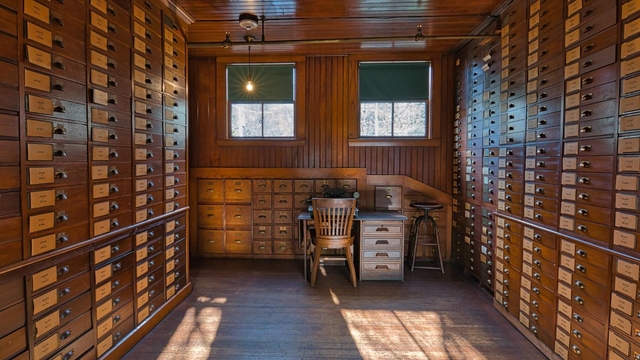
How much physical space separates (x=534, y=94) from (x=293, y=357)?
270 cm

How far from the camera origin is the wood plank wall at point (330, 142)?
4.43 meters

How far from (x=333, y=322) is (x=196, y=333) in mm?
1128

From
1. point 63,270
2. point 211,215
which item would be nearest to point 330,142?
point 211,215

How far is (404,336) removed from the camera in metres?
2.53

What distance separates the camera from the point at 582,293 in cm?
199

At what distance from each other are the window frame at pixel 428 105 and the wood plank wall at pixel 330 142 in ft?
0.14

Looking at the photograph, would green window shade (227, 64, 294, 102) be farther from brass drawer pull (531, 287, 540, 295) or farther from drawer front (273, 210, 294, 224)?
brass drawer pull (531, 287, 540, 295)

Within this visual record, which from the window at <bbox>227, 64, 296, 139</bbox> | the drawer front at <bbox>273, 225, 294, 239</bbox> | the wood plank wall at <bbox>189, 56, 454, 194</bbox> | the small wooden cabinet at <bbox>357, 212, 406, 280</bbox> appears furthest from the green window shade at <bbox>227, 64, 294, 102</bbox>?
the small wooden cabinet at <bbox>357, 212, 406, 280</bbox>

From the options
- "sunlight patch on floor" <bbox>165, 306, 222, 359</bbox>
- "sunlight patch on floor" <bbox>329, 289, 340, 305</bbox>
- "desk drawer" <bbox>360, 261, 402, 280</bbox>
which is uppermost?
"desk drawer" <bbox>360, 261, 402, 280</bbox>

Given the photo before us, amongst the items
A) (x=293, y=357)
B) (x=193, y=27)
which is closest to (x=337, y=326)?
(x=293, y=357)

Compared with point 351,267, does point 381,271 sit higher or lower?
lower

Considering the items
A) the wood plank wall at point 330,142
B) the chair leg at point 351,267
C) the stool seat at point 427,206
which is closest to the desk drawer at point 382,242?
the chair leg at point 351,267

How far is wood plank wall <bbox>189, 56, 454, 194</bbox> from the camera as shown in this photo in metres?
4.43

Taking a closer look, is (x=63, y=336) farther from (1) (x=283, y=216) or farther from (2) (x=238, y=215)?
(1) (x=283, y=216)
